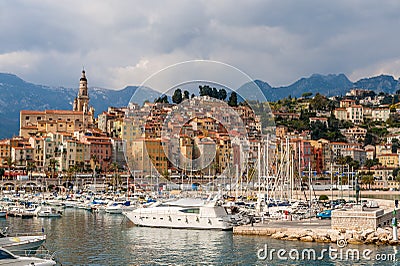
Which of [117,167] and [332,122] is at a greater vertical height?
[332,122]

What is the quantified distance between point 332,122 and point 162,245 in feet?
209

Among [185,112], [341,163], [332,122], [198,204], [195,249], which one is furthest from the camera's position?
[332,122]

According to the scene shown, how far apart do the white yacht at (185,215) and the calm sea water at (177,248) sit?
16.5 inches

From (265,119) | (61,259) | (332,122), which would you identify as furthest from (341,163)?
(61,259)

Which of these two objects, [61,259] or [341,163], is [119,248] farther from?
[341,163]

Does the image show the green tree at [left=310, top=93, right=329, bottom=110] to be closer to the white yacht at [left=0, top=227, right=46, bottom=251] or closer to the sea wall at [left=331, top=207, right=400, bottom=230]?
the sea wall at [left=331, top=207, right=400, bottom=230]

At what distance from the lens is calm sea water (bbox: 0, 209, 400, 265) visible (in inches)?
571

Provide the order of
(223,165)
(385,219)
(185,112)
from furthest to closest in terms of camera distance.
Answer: (223,165)
(185,112)
(385,219)

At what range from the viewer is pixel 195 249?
54.2 feet

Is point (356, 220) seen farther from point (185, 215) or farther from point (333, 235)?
point (185, 215)

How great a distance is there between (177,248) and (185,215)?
13.9 feet

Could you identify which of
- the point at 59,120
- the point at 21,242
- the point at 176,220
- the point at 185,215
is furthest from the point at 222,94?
the point at 59,120

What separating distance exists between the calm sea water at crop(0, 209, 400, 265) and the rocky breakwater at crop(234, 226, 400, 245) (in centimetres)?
42

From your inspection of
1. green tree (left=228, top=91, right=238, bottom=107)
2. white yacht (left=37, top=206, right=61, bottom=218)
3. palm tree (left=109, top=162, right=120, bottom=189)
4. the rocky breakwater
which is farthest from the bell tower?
the rocky breakwater
